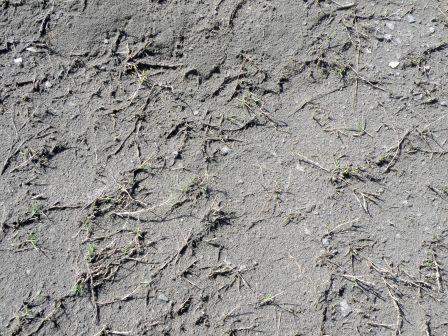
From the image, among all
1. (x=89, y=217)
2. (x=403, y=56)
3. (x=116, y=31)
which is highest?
(x=116, y=31)

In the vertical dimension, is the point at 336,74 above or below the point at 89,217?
above

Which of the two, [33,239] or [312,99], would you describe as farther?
[312,99]

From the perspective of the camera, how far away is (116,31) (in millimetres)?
3160

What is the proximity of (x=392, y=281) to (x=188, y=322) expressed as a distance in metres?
1.03

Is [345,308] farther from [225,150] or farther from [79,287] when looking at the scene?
[79,287]

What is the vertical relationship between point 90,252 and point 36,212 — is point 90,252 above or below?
below

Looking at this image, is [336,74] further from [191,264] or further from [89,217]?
[89,217]

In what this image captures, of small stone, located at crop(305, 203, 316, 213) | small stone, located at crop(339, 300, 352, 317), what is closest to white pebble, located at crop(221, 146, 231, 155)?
small stone, located at crop(305, 203, 316, 213)

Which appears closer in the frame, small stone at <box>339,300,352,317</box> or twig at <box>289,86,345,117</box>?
small stone at <box>339,300,352,317</box>

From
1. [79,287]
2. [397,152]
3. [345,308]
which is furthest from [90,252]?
[397,152]

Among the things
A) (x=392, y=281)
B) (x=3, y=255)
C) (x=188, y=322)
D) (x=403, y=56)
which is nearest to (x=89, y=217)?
(x=3, y=255)

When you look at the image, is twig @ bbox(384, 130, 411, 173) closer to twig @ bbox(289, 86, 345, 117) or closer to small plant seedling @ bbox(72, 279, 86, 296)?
twig @ bbox(289, 86, 345, 117)

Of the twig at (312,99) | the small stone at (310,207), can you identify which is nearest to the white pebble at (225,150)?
the twig at (312,99)

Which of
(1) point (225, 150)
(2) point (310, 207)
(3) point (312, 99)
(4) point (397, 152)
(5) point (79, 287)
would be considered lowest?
(5) point (79, 287)
